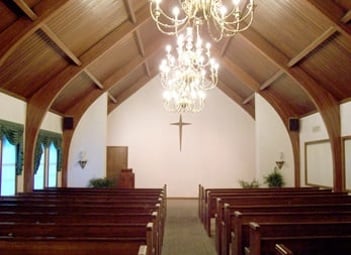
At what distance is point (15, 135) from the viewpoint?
7676mm

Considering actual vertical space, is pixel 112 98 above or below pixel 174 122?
above

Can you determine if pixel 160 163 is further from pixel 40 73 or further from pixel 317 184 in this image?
pixel 40 73

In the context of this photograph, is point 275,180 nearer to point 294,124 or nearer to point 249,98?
point 294,124

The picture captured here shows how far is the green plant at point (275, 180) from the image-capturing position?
11.2 meters

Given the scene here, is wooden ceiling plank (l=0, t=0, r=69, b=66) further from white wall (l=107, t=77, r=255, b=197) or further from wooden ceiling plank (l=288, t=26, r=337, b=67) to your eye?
white wall (l=107, t=77, r=255, b=197)

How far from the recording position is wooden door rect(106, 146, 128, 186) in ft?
45.3

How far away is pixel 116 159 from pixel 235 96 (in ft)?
14.5

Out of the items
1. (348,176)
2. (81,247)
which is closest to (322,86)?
(348,176)

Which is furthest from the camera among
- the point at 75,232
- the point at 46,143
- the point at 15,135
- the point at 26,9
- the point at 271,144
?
the point at 271,144

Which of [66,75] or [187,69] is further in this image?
[66,75]

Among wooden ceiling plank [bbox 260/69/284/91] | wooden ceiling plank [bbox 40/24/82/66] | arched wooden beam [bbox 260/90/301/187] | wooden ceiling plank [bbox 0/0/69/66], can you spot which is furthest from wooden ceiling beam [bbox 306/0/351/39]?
arched wooden beam [bbox 260/90/301/187]

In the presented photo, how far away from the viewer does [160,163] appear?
1398 centimetres

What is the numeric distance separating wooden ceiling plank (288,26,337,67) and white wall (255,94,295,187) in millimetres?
2733

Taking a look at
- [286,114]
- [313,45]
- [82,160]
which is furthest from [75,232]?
[286,114]
